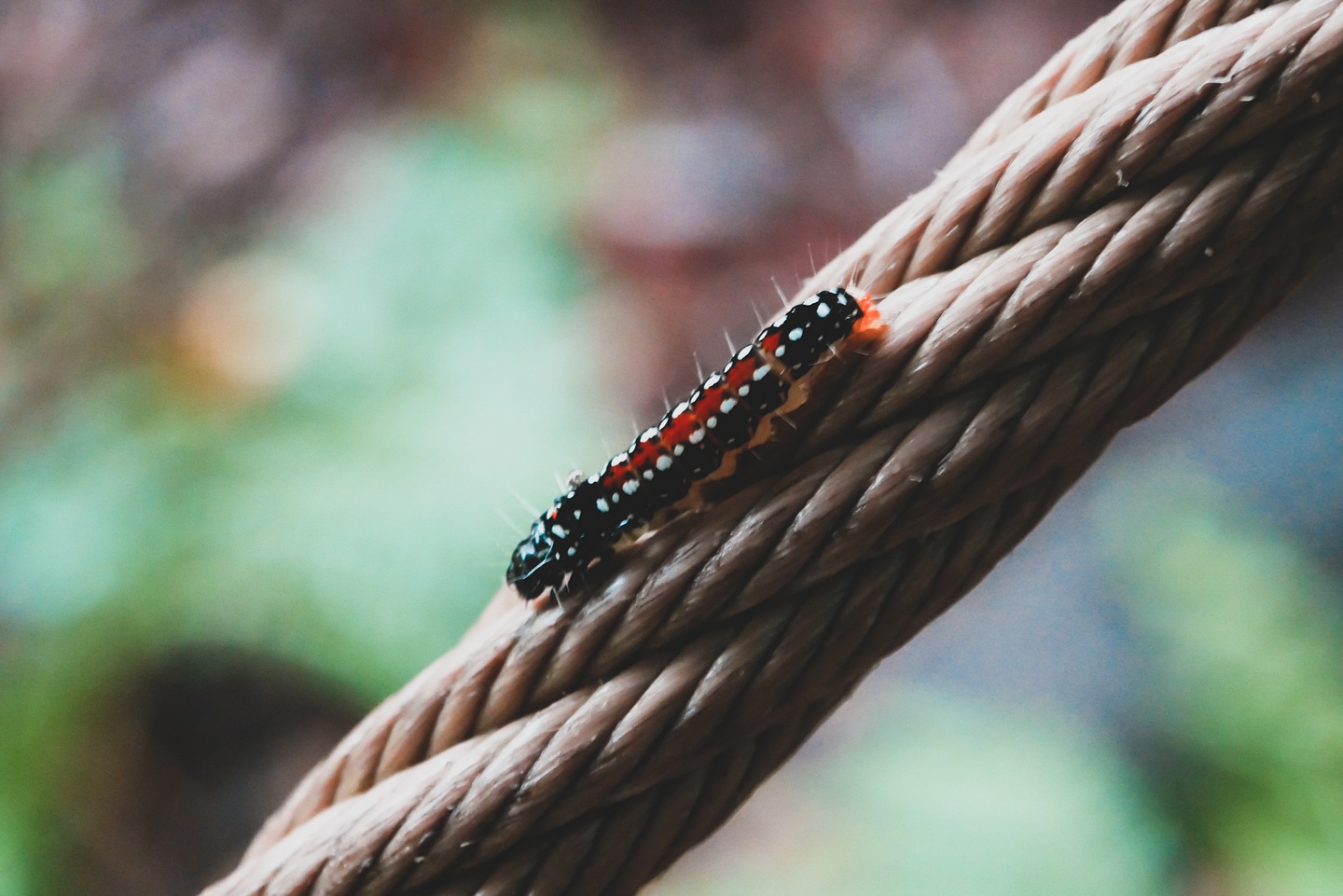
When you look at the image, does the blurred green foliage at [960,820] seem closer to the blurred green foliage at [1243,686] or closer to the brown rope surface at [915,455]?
the blurred green foliage at [1243,686]

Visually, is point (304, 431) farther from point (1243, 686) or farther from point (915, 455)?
point (1243, 686)

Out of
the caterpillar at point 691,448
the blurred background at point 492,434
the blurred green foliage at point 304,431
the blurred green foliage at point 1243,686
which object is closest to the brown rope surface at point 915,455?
the caterpillar at point 691,448

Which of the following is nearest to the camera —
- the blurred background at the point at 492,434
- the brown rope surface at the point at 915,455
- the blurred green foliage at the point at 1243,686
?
the brown rope surface at the point at 915,455

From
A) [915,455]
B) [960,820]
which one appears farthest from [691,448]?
[960,820]

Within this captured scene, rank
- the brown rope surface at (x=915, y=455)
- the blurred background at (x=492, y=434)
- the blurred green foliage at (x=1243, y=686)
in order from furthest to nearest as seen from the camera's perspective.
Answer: the blurred background at (x=492, y=434)
the blurred green foliage at (x=1243, y=686)
the brown rope surface at (x=915, y=455)

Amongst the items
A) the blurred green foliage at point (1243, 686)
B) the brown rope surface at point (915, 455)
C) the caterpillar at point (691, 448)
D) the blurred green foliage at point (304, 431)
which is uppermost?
the blurred green foliage at point (304, 431)

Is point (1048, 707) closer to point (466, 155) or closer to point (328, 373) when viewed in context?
point (328, 373)
